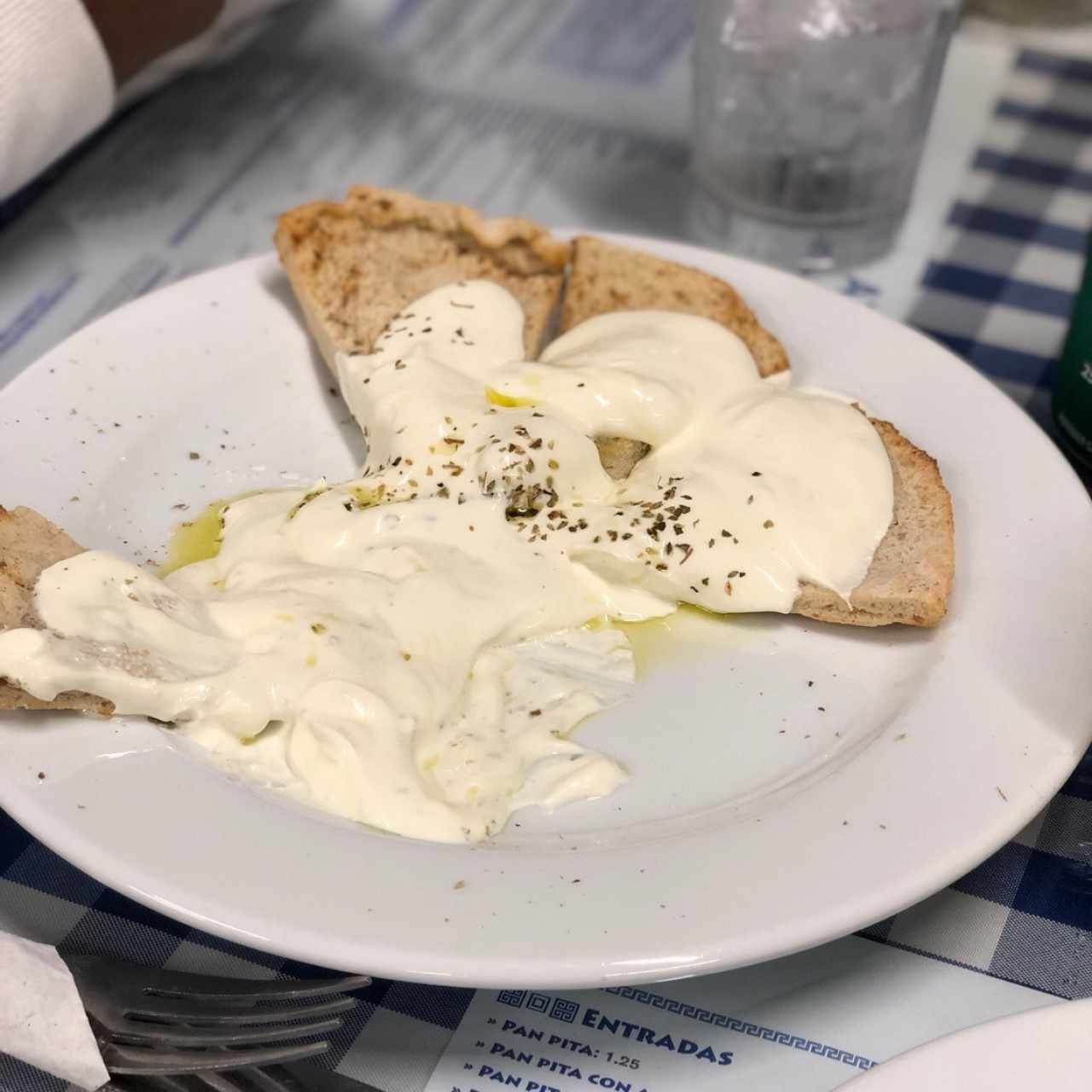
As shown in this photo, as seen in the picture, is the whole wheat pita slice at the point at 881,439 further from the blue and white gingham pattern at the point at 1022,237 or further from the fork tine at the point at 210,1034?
the fork tine at the point at 210,1034

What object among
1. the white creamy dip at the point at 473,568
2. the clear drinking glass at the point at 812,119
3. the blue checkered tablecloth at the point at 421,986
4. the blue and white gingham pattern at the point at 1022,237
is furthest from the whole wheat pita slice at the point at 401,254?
the blue checkered tablecloth at the point at 421,986

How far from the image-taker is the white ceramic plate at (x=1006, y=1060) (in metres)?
1.22

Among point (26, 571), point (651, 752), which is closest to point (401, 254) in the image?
point (26, 571)

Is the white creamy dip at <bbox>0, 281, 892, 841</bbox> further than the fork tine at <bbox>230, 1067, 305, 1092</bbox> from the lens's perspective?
Yes

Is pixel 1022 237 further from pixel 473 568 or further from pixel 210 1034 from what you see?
pixel 210 1034

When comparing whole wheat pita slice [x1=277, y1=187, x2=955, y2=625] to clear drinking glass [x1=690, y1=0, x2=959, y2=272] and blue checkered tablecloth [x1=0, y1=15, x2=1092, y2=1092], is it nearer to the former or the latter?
blue checkered tablecloth [x1=0, y1=15, x2=1092, y2=1092]

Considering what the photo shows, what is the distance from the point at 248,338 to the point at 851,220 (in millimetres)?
1361

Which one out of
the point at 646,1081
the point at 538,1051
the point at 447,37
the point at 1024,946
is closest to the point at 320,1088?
the point at 538,1051

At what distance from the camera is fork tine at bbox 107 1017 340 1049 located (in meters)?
1.34

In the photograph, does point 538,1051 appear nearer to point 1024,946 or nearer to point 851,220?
point 1024,946

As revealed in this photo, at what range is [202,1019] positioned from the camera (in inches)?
53.8

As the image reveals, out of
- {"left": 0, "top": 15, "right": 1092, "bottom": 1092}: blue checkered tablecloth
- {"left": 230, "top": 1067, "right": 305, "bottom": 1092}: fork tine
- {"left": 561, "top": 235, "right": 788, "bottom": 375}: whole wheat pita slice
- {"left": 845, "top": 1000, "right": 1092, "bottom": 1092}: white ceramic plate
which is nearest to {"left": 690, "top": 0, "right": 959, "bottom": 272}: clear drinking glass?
{"left": 561, "top": 235, "right": 788, "bottom": 375}: whole wheat pita slice

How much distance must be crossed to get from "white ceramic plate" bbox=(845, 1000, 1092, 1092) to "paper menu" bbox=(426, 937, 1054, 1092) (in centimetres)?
25

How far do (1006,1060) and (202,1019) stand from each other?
791 millimetres
